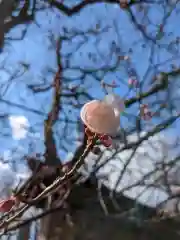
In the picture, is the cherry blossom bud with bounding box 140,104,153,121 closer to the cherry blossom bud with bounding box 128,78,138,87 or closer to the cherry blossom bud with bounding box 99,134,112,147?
the cherry blossom bud with bounding box 128,78,138,87

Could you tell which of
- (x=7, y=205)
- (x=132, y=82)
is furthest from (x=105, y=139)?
(x=132, y=82)

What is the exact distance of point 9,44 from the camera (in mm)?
1311

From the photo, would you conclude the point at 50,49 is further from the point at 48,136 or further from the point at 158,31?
the point at 158,31

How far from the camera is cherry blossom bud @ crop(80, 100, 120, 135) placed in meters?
0.36

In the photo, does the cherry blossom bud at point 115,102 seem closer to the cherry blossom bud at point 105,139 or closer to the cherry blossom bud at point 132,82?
the cherry blossom bud at point 105,139

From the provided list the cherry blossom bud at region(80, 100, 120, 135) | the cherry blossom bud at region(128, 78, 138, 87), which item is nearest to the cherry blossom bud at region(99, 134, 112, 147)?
the cherry blossom bud at region(80, 100, 120, 135)

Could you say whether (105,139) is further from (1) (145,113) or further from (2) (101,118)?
(1) (145,113)

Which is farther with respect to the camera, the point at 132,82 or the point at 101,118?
the point at 132,82

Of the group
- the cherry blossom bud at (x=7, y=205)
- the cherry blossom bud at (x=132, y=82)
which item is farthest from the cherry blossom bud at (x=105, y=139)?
the cherry blossom bud at (x=132, y=82)

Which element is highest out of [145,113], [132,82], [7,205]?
[132,82]

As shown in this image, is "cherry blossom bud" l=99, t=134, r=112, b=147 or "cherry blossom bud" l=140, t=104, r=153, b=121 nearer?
"cherry blossom bud" l=99, t=134, r=112, b=147

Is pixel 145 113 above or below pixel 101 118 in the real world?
above

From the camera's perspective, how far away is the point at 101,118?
37cm

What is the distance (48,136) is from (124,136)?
295mm
